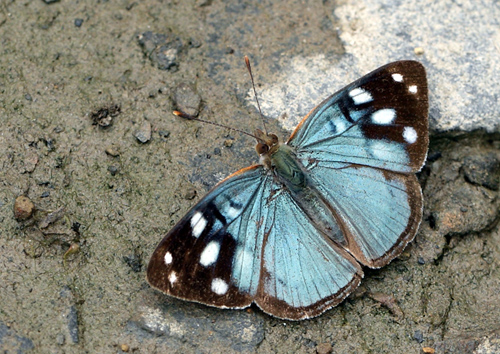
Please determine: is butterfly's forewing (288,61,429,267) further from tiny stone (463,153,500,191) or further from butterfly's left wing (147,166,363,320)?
tiny stone (463,153,500,191)

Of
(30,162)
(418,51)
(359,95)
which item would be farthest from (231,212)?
(418,51)

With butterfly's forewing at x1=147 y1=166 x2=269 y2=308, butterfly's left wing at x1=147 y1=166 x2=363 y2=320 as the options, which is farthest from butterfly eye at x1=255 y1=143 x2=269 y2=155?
butterfly's forewing at x1=147 y1=166 x2=269 y2=308

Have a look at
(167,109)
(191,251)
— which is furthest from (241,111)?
(191,251)

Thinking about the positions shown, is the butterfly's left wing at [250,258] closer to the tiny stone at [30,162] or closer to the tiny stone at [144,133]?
the tiny stone at [144,133]

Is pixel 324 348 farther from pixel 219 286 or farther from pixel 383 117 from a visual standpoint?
pixel 383 117

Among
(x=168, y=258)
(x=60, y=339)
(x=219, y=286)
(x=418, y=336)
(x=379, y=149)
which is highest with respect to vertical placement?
(x=379, y=149)

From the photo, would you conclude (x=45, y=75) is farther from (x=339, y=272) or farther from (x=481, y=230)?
(x=481, y=230)

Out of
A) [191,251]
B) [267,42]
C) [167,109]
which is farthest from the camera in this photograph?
[267,42]
